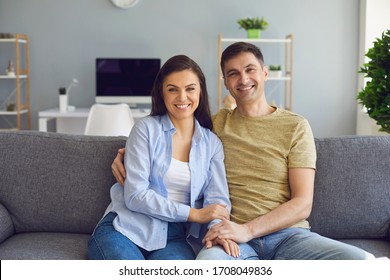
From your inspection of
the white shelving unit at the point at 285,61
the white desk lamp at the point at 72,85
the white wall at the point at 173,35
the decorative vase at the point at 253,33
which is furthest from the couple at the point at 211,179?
the white wall at the point at 173,35

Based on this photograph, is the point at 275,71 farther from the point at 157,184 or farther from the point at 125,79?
the point at 157,184

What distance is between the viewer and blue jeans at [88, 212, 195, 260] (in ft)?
5.74

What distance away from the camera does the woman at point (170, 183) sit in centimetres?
182

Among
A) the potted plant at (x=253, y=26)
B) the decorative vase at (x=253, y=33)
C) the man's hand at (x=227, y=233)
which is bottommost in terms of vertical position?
the man's hand at (x=227, y=233)

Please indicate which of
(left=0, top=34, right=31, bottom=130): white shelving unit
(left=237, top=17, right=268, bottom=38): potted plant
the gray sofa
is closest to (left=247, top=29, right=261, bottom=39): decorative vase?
(left=237, top=17, right=268, bottom=38): potted plant

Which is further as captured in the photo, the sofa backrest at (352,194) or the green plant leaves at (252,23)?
the green plant leaves at (252,23)

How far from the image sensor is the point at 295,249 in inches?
68.9

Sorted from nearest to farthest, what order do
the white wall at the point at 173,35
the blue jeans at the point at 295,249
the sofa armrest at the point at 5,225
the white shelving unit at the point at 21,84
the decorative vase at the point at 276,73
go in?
the blue jeans at the point at 295,249 → the sofa armrest at the point at 5,225 → the decorative vase at the point at 276,73 → the white shelving unit at the point at 21,84 → the white wall at the point at 173,35

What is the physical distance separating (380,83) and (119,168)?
1.13 meters

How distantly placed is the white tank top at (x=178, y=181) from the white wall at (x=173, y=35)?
4074mm

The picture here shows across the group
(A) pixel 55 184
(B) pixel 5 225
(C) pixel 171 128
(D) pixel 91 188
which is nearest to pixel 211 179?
(C) pixel 171 128

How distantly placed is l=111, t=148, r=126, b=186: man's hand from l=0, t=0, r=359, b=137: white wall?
13.0 ft

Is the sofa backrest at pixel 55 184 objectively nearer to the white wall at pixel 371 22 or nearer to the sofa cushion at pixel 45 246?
the sofa cushion at pixel 45 246
